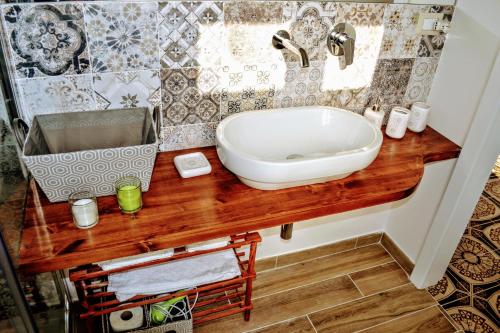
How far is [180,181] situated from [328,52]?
777 millimetres

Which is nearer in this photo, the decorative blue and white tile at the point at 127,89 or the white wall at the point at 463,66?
→ the decorative blue and white tile at the point at 127,89

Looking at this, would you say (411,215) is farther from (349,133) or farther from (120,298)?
(120,298)

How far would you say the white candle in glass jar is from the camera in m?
1.09

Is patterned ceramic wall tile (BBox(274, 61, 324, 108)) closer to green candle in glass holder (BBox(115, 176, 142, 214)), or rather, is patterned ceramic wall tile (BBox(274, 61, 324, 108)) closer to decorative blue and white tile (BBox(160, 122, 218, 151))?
decorative blue and white tile (BBox(160, 122, 218, 151))

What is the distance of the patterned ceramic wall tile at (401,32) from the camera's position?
1.56 metres

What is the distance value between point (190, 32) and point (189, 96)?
226 millimetres

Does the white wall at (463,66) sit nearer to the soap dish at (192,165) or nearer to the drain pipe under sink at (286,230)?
the drain pipe under sink at (286,230)

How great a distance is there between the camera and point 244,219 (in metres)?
1.17

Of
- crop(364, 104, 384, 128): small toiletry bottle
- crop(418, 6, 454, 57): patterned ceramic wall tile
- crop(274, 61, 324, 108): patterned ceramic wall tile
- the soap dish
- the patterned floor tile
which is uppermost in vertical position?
crop(418, 6, 454, 57): patterned ceramic wall tile

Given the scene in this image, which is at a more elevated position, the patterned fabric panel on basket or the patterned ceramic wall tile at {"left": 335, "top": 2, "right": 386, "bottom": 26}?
the patterned ceramic wall tile at {"left": 335, "top": 2, "right": 386, "bottom": 26}

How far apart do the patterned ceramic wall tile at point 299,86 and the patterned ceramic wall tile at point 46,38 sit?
73 cm

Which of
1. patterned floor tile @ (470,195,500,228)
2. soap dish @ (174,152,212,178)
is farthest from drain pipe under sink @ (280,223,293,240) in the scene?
patterned floor tile @ (470,195,500,228)

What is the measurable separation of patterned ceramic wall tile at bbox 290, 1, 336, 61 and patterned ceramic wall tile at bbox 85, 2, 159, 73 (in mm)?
523

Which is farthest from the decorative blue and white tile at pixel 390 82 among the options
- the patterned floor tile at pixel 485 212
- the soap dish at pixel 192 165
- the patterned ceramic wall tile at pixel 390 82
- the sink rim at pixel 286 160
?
the patterned floor tile at pixel 485 212
